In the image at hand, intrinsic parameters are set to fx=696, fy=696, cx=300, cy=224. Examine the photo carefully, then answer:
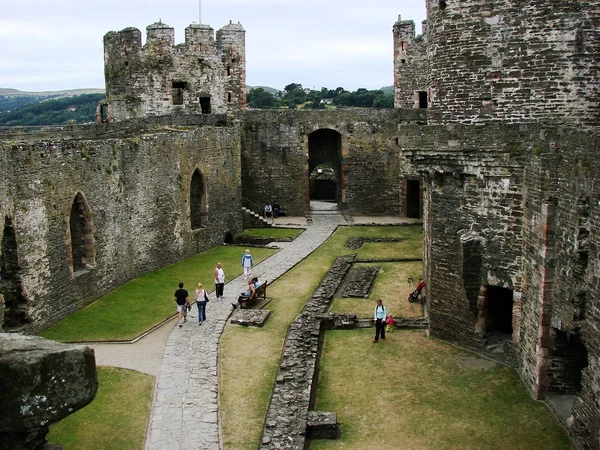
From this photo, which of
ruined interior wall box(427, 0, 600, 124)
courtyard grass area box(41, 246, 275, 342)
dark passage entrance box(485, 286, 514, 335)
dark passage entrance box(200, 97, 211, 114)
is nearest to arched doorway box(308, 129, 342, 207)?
dark passage entrance box(200, 97, 211, 114)

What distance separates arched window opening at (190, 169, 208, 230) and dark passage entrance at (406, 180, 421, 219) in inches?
437

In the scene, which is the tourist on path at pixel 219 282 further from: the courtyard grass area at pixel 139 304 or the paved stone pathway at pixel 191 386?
the courtyard grass area at pixel 139 304

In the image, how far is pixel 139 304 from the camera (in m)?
19.3

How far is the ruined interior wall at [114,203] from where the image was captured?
17109 mm

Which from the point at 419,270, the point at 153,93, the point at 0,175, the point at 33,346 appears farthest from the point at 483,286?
the point at 153,93

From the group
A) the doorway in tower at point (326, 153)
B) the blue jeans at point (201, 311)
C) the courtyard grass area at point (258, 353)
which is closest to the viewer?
the courtyard grass area at point (258, 353)

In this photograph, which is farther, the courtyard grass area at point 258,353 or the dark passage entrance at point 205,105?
the dark passage entrance at point 205,105

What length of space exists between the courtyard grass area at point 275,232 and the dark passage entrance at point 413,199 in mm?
6229

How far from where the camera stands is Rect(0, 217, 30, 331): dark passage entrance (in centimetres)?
1631

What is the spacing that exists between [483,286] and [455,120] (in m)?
3.70

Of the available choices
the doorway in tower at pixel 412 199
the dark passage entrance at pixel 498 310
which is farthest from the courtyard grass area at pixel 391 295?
the doorway in tower at pixel 412 199

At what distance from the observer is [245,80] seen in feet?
112

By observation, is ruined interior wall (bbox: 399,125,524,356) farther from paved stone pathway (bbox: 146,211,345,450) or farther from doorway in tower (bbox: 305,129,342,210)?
doorway in tower (bbox: 305,129,342,210)

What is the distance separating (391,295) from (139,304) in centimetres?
708
